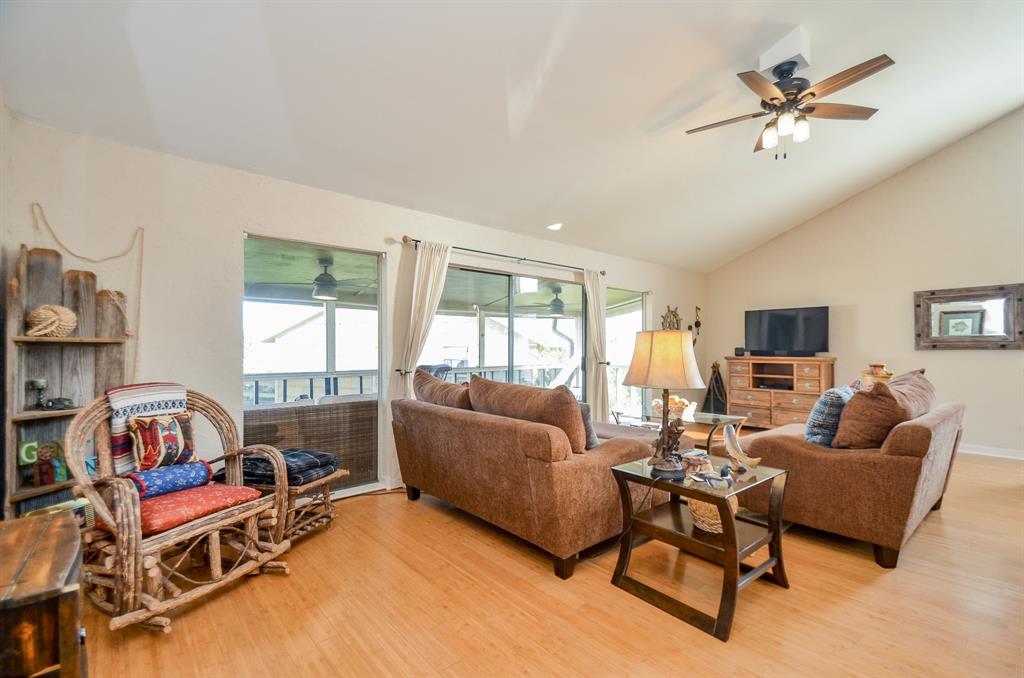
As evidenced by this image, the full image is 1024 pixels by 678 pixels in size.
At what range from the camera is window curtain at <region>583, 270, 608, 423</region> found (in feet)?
18.6

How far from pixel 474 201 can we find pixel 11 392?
3.18m

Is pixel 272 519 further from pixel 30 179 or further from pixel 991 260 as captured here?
pixel 991 260

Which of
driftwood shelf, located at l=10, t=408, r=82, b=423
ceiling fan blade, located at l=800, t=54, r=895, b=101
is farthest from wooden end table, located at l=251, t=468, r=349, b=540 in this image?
ceiling fan blade, located at l=800, t=54, r=895, b=101

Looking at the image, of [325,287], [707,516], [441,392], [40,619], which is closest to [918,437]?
[707,516]

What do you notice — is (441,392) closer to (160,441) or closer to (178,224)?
(160,441)

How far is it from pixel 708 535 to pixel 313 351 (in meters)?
3.00

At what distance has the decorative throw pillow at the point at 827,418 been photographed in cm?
274

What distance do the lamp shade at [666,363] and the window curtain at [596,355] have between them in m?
3.32

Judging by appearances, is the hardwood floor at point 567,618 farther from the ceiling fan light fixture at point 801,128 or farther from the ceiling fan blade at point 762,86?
the ceiling fan blade at point 762,86

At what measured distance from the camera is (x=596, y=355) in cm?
570

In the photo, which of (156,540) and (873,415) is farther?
(873,415)

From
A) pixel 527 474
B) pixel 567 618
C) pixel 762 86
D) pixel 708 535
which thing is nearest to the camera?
pixel 567 618

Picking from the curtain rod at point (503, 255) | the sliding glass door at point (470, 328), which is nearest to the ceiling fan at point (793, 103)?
the curtain rod at point (503, 255)

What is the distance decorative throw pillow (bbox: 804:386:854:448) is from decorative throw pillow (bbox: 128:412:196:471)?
11.7 feet
